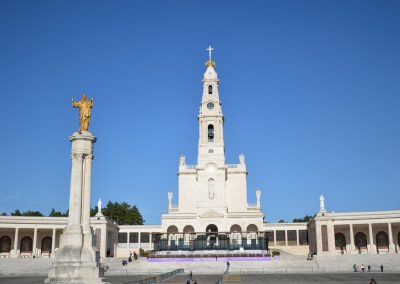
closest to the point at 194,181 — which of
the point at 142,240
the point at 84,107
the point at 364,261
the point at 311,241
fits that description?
the point at 142,240

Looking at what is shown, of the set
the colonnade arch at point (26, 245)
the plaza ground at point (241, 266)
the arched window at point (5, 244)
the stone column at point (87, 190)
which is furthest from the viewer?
the colonnade arch at point (26, 245)

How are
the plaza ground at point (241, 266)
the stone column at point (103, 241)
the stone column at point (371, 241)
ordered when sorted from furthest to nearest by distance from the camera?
the stone column at point (371, 241) < the stone column at point (103, 241) < the plaza ground at point (241, 266)

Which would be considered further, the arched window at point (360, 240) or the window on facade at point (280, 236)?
the window on facade at point (280, 236)

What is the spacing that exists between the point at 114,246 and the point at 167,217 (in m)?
10.6

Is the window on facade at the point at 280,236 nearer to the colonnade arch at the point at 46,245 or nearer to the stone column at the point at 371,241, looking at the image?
the stone column at the point at 371,241

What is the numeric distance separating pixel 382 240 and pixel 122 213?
56.1 meters

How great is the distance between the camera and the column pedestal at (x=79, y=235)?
30062mm

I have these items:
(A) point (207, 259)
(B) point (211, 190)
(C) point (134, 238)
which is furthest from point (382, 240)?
(C) point (134, 238)

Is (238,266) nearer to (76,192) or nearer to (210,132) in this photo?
(76,192)

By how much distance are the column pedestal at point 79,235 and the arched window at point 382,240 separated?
2458 inches

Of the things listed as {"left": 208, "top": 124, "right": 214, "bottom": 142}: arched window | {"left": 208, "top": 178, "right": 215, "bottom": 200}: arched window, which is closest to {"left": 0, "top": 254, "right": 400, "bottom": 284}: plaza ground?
{"left": 208, "top": 178, "right": 215, "bottom": 200}: arched window

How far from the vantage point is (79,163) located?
106ft

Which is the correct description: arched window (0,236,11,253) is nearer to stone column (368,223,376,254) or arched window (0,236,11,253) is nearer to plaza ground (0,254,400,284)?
plaza ground (0,254,400,284)

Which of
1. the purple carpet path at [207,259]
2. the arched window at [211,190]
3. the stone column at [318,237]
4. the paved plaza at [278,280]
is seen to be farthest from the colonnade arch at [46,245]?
the stone column at [318,237]
